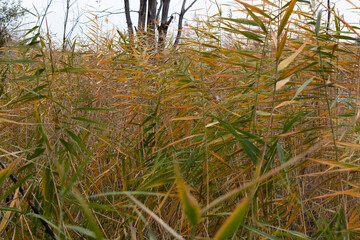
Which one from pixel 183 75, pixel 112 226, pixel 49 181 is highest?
pixel 183 75

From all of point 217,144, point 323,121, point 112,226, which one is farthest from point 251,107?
point 112,226

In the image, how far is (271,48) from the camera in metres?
1.13

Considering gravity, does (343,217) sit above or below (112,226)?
above

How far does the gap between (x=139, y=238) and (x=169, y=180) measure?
23 centimetres

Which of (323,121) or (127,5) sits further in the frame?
(127,5)

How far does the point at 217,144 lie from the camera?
3.27 feet

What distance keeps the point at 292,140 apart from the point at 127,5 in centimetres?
433

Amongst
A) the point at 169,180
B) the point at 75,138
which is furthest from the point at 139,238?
the point at 75,138

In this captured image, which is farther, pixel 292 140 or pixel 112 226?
pixel 292 140

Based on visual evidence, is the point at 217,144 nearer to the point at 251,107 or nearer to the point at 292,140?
the point at 251,107

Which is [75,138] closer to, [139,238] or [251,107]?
[139,238]

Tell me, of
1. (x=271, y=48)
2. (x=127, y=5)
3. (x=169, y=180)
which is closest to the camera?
(x=169, y=180)

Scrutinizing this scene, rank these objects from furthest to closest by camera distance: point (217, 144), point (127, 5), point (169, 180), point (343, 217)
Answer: point (127, 5)
point (217, 144)
point (169, 180)
point (343, 217)

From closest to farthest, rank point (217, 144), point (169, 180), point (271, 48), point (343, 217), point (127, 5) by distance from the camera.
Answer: point (343, 217) < point (169, 180) < point (217, 144) < point (271, 48) < point (127, 5)
